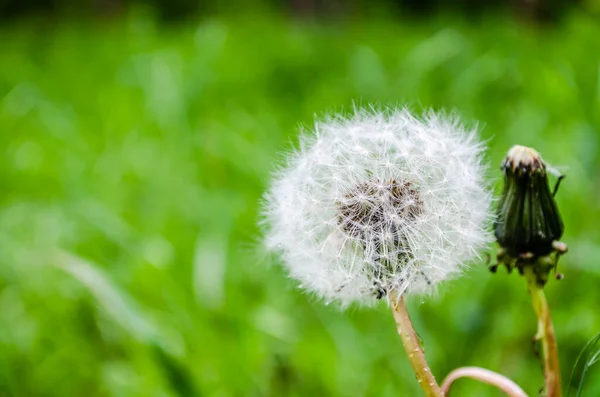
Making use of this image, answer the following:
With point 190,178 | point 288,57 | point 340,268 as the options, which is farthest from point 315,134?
point 288,57

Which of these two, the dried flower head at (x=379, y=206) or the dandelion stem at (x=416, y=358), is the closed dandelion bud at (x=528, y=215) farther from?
the dandelion stem at (x=416, y=358)

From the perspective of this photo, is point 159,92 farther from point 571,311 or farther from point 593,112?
point 571,311

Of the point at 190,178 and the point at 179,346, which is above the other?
the point at 190,178

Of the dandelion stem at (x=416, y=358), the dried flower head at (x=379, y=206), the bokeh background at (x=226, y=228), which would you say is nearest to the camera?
the dandelion stem at (x=416, y=358)

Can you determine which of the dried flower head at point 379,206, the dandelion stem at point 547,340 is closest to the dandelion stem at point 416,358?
the dried flower head at point 379,206

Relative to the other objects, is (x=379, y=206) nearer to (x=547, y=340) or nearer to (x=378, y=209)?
(x=378, y=209)

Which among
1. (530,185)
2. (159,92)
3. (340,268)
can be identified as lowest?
(340,268)
